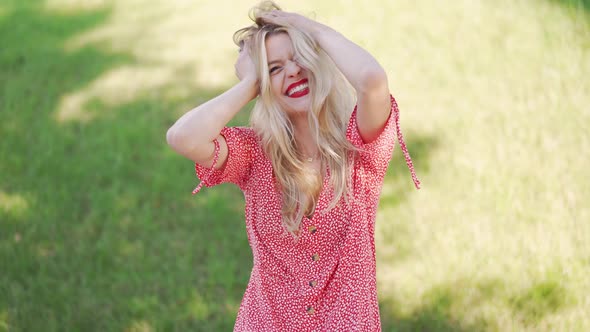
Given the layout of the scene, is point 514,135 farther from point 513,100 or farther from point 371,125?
→ point 371,125

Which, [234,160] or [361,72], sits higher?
[361,72]

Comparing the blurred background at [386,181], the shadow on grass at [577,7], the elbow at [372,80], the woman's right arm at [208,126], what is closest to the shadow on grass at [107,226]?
the blurred background at [386,181]

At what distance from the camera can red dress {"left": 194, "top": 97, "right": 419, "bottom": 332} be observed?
2.43 meters

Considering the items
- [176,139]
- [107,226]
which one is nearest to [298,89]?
[176,139]

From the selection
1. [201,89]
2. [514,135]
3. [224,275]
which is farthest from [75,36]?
[514,135]

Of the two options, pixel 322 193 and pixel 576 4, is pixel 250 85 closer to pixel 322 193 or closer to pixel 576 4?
pixel 322 193

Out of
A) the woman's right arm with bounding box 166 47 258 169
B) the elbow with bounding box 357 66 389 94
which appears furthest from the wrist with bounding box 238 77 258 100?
the elbow with bounding box 357 66 389 94

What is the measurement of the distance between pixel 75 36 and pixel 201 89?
1.90 metres

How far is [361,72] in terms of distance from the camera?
2.26 metres

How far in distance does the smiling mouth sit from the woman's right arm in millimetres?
116

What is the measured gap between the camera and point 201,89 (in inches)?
234

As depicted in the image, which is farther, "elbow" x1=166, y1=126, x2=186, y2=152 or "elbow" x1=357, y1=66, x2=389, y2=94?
"elbow" x1=166, y1=126, x2=186, y2=152

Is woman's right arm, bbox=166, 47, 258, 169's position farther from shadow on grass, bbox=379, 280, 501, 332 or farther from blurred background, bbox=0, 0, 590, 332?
shadow on grass, bbox=379, 280, 501, 332

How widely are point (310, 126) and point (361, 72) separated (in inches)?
12.3
